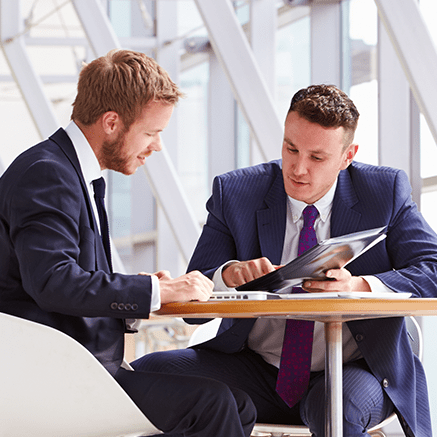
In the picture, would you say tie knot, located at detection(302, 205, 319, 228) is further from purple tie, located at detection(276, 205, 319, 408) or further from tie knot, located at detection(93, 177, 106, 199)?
tie knot, located at detection(93, 177, 106, 199)

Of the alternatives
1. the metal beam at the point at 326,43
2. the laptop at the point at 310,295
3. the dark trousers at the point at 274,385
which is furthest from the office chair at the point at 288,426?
the metal beam at the point at 326,43

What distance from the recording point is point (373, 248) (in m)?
2.04

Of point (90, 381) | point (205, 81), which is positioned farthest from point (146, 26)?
point (90, 381)

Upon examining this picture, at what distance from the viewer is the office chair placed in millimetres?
1884

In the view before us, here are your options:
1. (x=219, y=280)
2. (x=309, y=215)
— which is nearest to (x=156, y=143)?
(x=219, y=280)

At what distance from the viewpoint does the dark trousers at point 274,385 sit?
1.76 metres

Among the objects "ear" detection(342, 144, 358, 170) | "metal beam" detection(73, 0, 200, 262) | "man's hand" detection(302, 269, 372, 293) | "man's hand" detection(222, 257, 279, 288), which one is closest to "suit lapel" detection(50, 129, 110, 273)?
"man's hand" detection(222, 257, 279, 288)

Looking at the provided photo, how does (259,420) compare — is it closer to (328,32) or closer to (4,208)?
(4,208)

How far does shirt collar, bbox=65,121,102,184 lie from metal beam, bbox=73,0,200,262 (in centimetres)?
293

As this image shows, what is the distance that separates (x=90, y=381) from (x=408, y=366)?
2.98 feet

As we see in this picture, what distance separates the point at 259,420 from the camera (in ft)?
6.42

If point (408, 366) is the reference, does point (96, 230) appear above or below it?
above

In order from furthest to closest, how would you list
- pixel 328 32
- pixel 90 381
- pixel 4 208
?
pixel 328 32 < pixel 4 208 < pixel 90 381

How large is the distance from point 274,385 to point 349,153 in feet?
2.38
